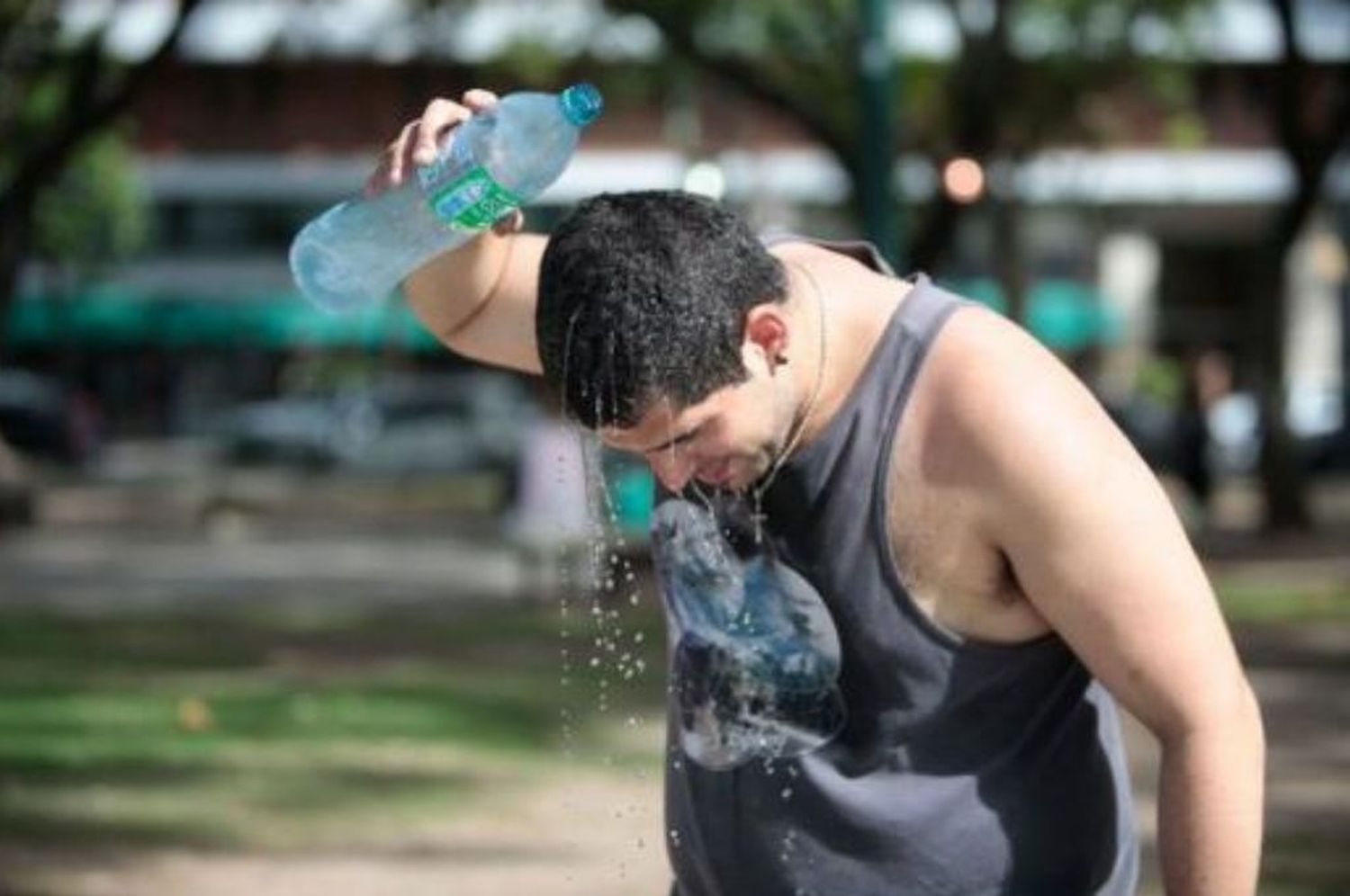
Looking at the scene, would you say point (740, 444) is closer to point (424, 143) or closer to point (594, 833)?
point (424, 143)

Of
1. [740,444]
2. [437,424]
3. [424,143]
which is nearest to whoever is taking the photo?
[740,444]

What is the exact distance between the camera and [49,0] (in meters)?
19.5

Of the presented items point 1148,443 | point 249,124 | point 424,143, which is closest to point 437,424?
point 1148,443

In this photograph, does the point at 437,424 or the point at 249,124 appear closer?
the point at 437,424

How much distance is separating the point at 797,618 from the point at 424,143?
573mm

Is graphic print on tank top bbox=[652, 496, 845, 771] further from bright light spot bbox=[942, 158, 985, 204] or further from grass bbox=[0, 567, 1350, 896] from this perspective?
bright light spot bbox=[942, 158, 985, 204]

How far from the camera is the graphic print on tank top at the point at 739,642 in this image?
8.32 ft

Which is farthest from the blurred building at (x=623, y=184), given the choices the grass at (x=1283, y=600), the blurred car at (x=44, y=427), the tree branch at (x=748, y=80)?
the grass at (x=1283, y=600)

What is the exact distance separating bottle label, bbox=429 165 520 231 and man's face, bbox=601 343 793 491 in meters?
0.29

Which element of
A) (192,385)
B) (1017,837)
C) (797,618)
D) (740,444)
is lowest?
(192,385)

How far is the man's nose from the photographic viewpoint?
242 cm

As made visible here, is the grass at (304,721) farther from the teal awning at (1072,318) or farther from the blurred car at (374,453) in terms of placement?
the teal awning at (1072,318)

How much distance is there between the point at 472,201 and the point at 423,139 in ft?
0.31

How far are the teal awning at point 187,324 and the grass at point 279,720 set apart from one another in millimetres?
40295
